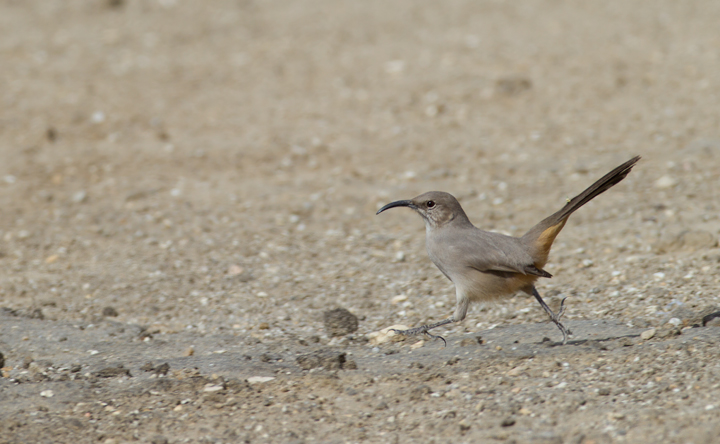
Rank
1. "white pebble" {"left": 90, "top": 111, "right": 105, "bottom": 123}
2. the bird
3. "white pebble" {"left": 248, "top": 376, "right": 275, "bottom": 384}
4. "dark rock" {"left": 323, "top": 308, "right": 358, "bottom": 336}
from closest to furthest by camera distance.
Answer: "white pebble" {"left": 248, "top": 376, "right": 275, "bottom": 384}
the bird
"dark rock" {"left": 323, "top": 308, "right": 358, "bottom": 336}
"white pebble" {"left": 90, "top": 111, "right": 105, "bottom": 123}

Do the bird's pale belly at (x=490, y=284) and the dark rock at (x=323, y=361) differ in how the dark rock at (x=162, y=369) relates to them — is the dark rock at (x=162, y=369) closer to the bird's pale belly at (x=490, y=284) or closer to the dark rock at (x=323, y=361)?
the dark rock at (x=323, y=361)

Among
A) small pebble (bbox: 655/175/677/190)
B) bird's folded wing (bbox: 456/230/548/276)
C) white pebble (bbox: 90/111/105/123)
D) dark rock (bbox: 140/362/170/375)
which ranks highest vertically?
bird's folded wing (bbox: 456/230/548/276)

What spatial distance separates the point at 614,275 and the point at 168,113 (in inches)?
221

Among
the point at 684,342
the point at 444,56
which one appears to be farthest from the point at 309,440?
the point at 444,56

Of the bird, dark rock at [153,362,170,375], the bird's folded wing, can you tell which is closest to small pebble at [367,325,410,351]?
the bird

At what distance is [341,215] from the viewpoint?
6.61m

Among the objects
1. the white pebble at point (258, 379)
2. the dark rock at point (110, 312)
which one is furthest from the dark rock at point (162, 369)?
the dark rock at point (110, 312)

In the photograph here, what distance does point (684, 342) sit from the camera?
4.03 m

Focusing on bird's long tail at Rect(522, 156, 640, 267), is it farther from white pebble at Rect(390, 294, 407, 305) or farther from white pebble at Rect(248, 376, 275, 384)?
white pebble at Rect(248, 376, 275, 384)

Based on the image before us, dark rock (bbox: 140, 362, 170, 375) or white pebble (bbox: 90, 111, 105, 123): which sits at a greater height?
white pebble (bbox: 90, 111, 105, 123)

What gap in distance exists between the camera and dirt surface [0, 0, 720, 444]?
12.6ft

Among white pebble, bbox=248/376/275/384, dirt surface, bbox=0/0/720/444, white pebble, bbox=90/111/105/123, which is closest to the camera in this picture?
dirt surface, bbox=0/0/720/444

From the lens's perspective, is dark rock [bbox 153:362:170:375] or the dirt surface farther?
dark rock [bbox 153:362:170:375]

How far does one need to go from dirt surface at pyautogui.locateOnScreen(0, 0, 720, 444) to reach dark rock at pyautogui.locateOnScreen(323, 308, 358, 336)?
0.20 ft
